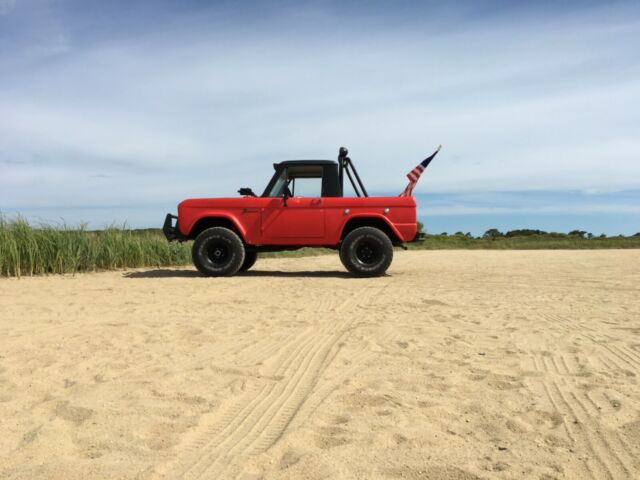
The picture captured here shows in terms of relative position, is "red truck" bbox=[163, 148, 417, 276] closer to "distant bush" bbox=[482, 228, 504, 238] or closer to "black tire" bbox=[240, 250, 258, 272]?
"black tire" bbox=[240, 250, 258, 272]

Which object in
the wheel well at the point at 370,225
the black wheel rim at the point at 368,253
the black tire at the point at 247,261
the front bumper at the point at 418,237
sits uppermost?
the wheel well at the point at 370,225

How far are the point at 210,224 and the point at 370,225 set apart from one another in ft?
9.71

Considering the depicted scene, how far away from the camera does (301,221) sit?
10.0 meters

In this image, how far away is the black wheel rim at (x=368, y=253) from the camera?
999 cm

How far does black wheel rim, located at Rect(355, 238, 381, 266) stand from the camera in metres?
9.99

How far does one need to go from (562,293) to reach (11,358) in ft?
21.6

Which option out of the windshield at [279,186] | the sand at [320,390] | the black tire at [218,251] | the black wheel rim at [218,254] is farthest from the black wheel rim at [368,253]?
the sand at [320,390]

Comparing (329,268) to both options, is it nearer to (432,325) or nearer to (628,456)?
(432,325)

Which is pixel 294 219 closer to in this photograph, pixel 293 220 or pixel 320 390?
pixel 293 220

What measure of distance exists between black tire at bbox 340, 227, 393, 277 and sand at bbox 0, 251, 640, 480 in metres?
3.11

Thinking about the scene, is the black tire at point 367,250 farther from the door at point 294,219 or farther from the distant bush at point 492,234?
the distant bush at point 492,234

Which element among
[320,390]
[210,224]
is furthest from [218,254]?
[320,390]

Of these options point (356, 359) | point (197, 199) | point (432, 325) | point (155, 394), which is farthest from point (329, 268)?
point (155, 394)

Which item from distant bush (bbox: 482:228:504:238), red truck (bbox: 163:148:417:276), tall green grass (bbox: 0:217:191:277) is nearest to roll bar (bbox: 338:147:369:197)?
red truck (bbox: 163:148:417:276)
